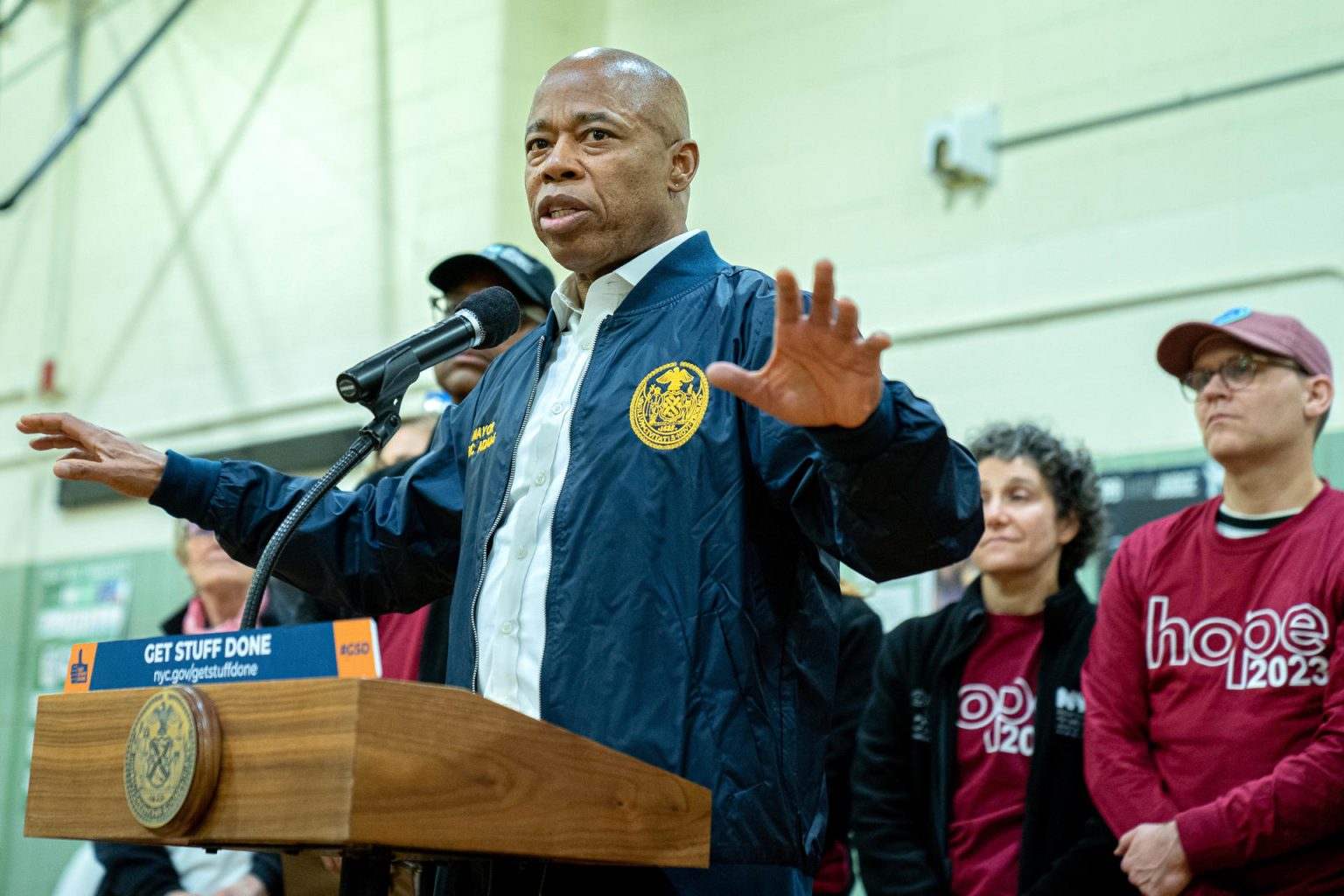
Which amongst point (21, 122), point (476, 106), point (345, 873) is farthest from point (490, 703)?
point (21, 122)

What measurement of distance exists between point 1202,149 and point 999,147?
1.84 feet

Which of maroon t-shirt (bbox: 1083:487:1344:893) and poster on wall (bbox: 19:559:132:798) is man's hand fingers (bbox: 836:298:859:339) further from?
poster on wall (bbox: 19:559:132:798)

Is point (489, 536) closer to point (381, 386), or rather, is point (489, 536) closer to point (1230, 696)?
point (381, 386)

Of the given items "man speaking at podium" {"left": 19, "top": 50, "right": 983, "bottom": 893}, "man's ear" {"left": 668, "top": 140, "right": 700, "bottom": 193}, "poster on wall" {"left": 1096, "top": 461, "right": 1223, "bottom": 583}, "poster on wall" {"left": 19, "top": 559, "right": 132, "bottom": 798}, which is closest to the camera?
"man speaking at podium" {"left": 19, "top": 50, "right": 983, "bottom": 893}

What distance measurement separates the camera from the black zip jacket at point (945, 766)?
2.63 metres

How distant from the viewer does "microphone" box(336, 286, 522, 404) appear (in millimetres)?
1619

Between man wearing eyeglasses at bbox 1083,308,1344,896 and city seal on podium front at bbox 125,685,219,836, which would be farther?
man wearing eyeglasses at bbox 1083,308,1344,896

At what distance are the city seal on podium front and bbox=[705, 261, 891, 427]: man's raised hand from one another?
1.68 ft

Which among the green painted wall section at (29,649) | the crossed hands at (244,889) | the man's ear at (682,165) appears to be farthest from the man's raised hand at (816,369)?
the green painted wall section at (29,649)

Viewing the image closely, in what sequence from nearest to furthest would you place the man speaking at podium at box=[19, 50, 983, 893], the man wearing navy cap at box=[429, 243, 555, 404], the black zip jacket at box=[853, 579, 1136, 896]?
the man speaking at podium at box=[19, 50, 983, 893] → the black zip jacket at box=[853, 579, 1136, 896] → the man wearing navy cap at box=[429, 243, 555, 404]

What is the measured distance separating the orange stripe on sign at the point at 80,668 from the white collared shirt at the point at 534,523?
0.40 metres

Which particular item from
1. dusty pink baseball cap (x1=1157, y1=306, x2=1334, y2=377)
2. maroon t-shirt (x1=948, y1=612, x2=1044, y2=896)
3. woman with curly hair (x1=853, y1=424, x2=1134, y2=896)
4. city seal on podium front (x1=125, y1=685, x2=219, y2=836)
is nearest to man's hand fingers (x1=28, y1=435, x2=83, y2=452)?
city seal on podium front (x1=125, y1=685, x2=219, y2=836)

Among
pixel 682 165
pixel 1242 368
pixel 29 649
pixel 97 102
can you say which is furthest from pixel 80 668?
pixel 29 649

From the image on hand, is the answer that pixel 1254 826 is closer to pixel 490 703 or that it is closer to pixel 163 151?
pixel 490 703
